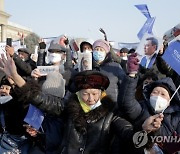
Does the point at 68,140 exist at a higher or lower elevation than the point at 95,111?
lower

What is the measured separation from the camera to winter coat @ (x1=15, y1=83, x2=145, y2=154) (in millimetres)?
3613

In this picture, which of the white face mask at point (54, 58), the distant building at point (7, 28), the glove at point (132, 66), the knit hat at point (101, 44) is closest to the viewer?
the glove at point (132, 66)

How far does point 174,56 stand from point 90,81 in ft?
2.88

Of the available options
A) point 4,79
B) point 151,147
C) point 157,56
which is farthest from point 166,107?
point 4,79

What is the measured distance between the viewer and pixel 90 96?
3705mm

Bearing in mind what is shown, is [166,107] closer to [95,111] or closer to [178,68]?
[178,68]

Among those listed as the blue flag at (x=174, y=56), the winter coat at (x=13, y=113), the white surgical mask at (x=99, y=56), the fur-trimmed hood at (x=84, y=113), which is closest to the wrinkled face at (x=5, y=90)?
the winter coat at (x=13, y=113)

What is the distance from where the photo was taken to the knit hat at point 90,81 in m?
3.71

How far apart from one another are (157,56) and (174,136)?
5.89ft

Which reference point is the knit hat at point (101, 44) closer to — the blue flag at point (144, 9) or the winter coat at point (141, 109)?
the winter coat at point (141, 109)

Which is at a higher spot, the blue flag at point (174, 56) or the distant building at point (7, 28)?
the distant building at point (7, 28)

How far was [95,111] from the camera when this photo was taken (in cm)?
366

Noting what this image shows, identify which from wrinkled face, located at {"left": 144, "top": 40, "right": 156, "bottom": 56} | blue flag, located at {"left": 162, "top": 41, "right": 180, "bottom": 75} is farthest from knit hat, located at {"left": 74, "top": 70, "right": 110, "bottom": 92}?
wrinkled face, located at {"left": 144, "top": 40, "right": 156, "bottom": 56}

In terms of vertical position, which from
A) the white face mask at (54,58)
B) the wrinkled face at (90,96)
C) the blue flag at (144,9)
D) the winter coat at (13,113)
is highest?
the blue flag at (144,9)
